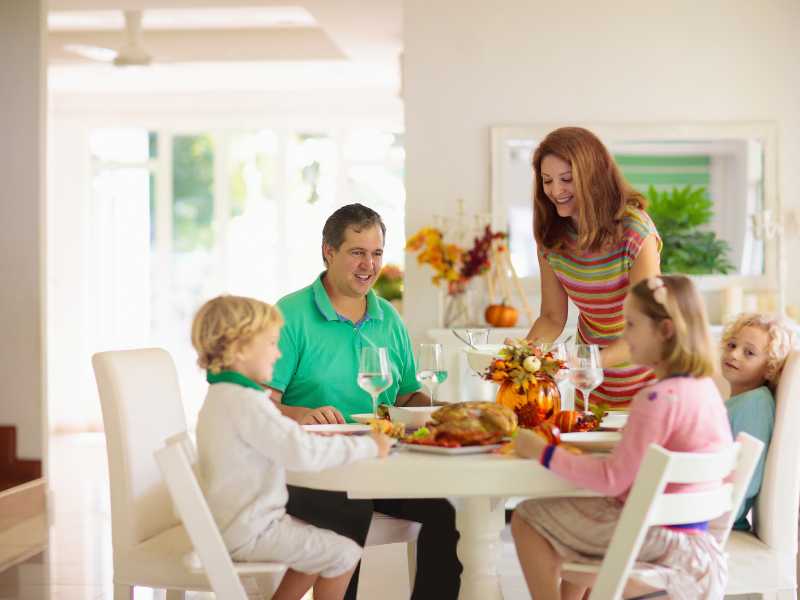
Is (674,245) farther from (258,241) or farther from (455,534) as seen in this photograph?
(258,241)

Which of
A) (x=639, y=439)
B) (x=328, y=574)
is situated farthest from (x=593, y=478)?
(x=328, y=574)

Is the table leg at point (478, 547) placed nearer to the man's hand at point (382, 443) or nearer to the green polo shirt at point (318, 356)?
the man's hand at point (382, 443)

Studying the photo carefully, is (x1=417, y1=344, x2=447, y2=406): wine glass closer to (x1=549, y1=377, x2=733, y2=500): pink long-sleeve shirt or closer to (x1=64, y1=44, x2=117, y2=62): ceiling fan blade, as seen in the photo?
(x1=549, y1=377, x2=733, y2=500): pink long-sleeve shirt

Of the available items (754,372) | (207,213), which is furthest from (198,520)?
(207,213)

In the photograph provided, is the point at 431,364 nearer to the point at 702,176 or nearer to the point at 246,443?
the point at 246,443

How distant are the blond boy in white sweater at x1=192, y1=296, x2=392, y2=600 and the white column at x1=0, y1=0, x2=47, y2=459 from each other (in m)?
3.20

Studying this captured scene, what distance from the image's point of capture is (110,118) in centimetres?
899

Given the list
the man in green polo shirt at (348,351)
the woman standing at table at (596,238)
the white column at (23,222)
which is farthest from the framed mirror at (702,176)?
the man in green polo shirt at (348,351)

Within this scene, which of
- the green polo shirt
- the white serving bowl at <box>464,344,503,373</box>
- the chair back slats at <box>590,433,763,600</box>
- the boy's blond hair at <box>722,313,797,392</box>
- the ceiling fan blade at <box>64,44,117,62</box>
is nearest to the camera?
the chair back slats at <box>590,433,763,600</box>

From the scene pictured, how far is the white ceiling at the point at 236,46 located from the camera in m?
6.56

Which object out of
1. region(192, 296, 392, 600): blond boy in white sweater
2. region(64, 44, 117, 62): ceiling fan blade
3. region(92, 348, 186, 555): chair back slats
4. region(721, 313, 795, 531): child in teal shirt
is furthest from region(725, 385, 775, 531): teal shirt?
region(64, 44, 117, 62): ceiling fan blade

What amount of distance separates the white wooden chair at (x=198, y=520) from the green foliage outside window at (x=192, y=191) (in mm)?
7071

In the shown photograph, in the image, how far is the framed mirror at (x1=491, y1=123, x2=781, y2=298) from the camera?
567 centimetres

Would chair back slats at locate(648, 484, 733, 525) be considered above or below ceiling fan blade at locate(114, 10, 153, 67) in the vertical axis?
below
